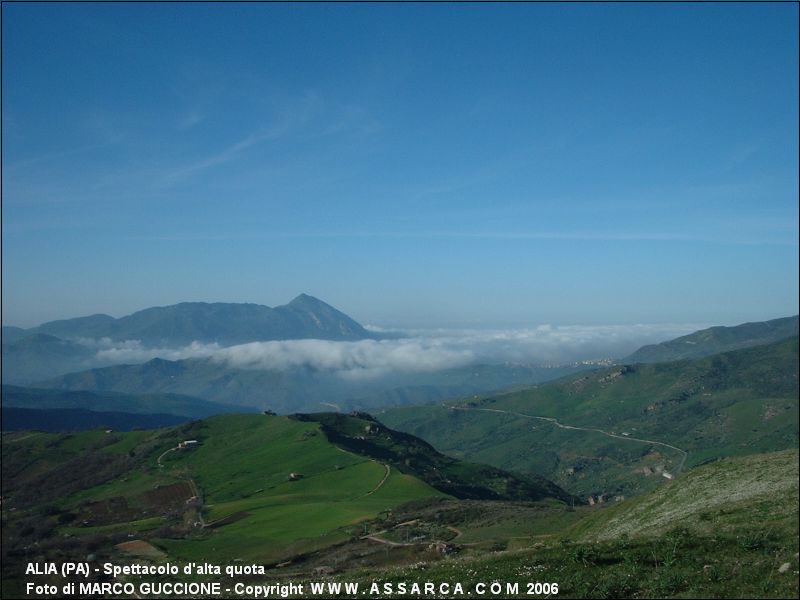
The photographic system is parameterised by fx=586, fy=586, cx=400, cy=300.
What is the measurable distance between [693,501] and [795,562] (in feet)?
72.6

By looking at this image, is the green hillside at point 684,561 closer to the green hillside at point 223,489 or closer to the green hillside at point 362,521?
the green hillside at point 362,521

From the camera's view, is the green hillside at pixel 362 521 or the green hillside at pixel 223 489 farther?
the green hillside at pixel 223 489

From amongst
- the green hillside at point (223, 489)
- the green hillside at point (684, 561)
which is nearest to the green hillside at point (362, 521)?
the green hillside at point (684, 561)

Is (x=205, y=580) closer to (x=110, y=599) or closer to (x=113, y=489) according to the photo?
(x=110, y=599)

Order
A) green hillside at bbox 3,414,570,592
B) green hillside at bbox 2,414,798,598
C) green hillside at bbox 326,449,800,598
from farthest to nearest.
A: green hillside at bbox 3,414,570,592
green hillside at bbox 2,414,798,598
green hillside at bbox 326,449,800,598

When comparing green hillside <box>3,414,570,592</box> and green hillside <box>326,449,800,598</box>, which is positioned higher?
green hillside <box>326,449,800,598</box>

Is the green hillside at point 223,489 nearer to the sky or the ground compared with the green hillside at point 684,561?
nearer to the ground

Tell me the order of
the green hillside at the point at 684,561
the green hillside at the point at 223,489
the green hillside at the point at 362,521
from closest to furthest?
the green hillside at the point at 684,561 → the green hillside at the point at 362,521 → the green hillside at the point at 223,489

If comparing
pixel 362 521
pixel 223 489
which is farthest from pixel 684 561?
pixel 223 489

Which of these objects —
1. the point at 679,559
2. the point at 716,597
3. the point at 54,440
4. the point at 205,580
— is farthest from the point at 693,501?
the point at 54,440

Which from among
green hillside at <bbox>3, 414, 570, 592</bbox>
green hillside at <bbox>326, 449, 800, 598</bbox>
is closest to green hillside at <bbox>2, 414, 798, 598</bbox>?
green hillside at <bbox>326, 449, 800, 598</bbox>

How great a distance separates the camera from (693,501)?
3941cm

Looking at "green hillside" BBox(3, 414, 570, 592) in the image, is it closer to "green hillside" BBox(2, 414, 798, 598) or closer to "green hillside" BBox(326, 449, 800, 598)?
"green hillside" BBox(2, 414, 798, 598)

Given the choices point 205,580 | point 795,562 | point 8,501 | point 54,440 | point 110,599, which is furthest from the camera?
point 54,440
